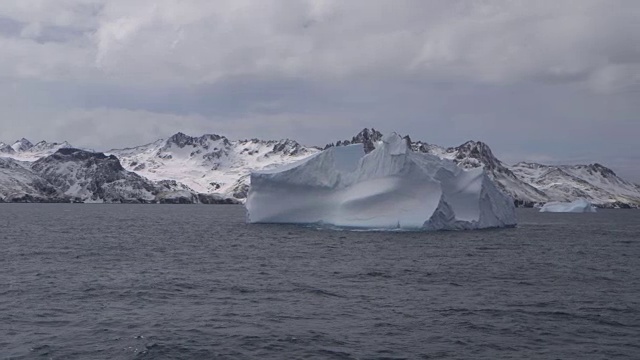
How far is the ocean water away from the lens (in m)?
16.9

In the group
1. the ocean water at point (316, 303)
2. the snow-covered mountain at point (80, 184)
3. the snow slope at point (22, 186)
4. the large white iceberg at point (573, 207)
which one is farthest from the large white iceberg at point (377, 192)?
the snow-covered mountain at point (80, 184)

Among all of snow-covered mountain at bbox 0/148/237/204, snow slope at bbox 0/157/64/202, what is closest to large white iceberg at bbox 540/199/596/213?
snow-covered mountain at bbox 0/148/237/204

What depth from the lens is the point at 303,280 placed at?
92.0ft

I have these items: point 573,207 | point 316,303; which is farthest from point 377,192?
point 573,207

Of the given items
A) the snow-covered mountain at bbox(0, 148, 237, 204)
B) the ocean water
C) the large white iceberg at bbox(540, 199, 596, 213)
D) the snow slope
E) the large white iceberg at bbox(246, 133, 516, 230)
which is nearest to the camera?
the ocean water

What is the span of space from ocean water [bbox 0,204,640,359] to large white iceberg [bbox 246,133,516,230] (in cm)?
1165

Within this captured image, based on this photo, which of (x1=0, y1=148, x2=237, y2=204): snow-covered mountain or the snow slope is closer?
the snow slope

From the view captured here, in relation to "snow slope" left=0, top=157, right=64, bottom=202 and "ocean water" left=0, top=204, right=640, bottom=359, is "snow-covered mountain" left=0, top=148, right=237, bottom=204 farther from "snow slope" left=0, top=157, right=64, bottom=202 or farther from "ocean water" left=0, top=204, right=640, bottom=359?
"ocean water" left=0, top=204, right=640, bottom=359

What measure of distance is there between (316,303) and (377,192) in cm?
3068

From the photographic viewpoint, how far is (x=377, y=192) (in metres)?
52.8

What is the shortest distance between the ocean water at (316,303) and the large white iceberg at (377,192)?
38.2 feet

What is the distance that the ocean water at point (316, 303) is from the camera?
55.6 ft

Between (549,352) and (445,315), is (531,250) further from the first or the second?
(549,352)

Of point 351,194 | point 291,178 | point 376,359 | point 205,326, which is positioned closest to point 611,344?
point 376,359
